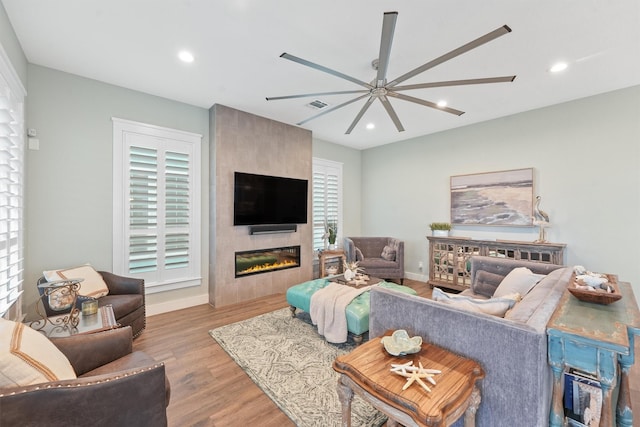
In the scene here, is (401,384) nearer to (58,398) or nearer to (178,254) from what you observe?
(58,398)

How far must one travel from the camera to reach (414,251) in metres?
5.37

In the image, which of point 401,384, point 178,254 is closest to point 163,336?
point 178,254

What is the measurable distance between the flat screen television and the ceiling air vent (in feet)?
4.24

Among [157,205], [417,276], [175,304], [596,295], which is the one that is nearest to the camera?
[596,295]

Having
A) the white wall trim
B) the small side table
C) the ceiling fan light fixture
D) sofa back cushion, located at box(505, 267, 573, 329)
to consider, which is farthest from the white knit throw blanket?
the white wall trim

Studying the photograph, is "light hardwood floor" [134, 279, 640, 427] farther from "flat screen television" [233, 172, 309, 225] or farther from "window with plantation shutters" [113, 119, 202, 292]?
"flat screen television" [233, 172, 309, 225]

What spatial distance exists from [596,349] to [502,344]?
367 millimetres

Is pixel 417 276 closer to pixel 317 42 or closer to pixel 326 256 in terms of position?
pixel 326 256

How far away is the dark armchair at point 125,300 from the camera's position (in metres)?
2.59

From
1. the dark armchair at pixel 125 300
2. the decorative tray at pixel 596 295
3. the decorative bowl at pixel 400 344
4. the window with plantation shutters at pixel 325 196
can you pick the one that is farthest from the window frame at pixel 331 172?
the decorative tray at pixel 596 295

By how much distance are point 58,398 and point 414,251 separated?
529 cm

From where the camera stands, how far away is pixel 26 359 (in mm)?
1043

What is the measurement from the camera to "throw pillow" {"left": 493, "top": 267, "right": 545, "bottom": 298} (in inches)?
94.1

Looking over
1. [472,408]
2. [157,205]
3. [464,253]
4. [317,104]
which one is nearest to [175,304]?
[157,205]
